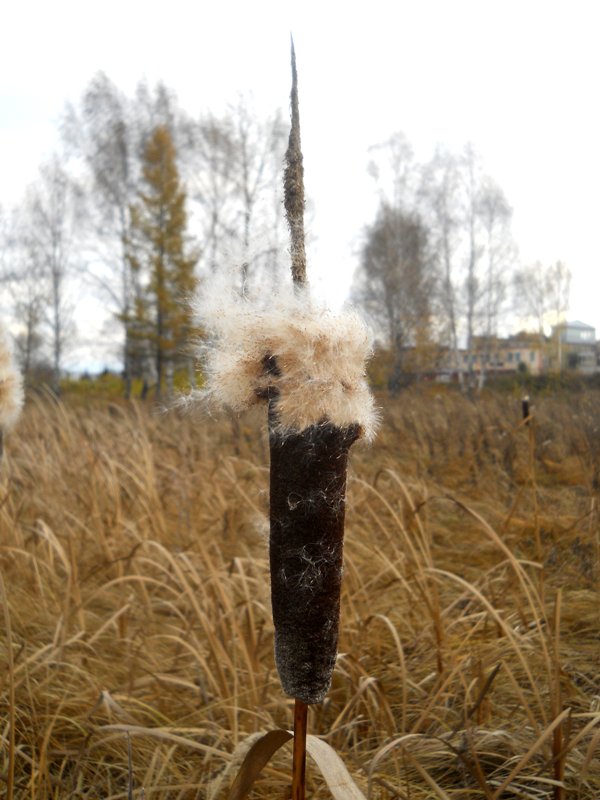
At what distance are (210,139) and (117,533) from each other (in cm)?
1913

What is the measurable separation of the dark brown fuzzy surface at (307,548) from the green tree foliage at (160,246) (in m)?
19.5

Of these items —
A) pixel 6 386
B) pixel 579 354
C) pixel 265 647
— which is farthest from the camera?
pixel 579 354

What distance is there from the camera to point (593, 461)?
13.7 feet

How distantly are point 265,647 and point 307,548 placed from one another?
1.52 meters

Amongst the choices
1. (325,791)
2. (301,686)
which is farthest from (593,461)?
(301,686)

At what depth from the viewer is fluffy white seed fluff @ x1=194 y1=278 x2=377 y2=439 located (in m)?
0.71

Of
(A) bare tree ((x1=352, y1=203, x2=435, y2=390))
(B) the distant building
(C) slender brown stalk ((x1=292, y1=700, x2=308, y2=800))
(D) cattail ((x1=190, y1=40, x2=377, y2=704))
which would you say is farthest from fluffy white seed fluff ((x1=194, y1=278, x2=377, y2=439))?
(A) bare tree ((x1=352, y1=203, x2=435, y2=390))

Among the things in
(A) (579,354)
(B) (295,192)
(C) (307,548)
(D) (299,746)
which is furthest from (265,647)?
(A) (579,354)

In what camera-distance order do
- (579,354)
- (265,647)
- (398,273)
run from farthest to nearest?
(398,273) → (579,354) → (265,647)

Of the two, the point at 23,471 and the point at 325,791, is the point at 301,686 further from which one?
the point at 23,471

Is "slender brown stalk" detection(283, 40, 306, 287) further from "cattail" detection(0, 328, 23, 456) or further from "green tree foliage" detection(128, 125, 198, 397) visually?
"green tree foliage" detection(128, 125, 198, 397)

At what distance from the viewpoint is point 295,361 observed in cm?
74

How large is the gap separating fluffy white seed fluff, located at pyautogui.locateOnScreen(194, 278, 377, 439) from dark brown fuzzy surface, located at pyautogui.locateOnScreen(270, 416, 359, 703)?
0.03 metres

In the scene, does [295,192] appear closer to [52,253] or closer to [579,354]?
[579,354]
